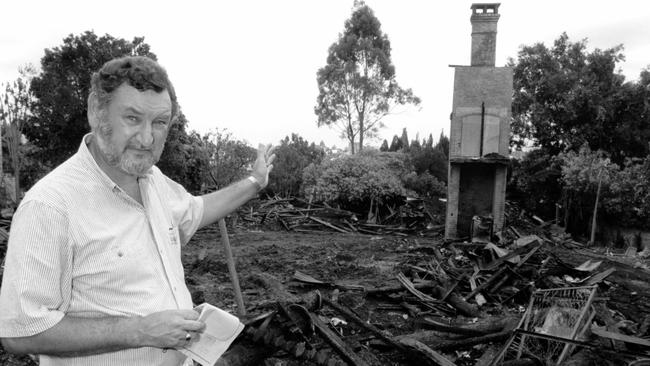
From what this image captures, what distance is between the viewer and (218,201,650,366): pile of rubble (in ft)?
13.7

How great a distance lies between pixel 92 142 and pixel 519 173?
27248mm

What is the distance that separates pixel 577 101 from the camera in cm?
2445

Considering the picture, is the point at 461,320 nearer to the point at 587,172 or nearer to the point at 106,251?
the point at 106,251

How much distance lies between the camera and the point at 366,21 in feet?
116

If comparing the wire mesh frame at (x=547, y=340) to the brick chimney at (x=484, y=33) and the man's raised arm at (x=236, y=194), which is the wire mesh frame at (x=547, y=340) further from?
the brick chimney at (x=484, y=33)

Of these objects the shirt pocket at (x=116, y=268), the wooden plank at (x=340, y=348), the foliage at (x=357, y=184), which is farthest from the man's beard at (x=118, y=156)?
the foliage at (x=357, y=184)

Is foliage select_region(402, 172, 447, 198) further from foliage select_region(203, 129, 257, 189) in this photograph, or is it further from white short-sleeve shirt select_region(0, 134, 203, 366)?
white short-sleeve shirt select_region(0, 134, 203, 366)

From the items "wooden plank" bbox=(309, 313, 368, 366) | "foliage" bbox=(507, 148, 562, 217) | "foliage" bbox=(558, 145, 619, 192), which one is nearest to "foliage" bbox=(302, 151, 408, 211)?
"foliage" bbox=(507, 148, 562, 217)

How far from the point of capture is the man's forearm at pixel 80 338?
1453 millimetres

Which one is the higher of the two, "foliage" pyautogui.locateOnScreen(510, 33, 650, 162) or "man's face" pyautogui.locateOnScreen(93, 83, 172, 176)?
"foliage" pyautogui.locateOnScreen(510, 33, 650, 162)

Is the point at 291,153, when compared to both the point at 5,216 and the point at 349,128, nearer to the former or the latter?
the point at 349,128

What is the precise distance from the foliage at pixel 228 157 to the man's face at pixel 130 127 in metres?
19.8

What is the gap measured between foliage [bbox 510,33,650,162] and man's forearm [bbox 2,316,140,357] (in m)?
27.4

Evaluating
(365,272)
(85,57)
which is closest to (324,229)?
(365,272)
